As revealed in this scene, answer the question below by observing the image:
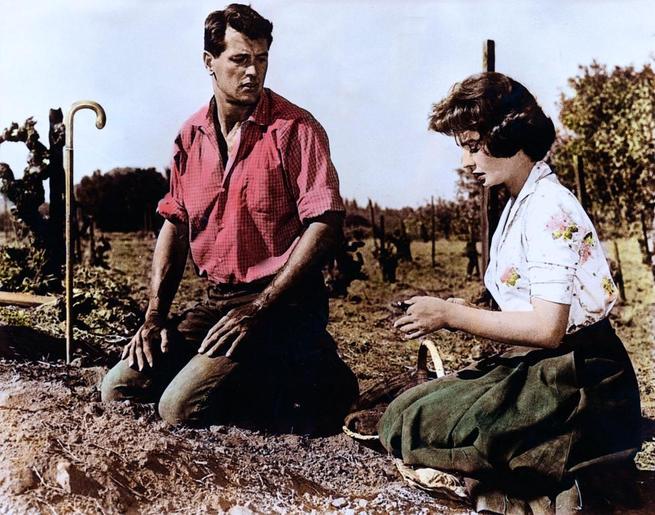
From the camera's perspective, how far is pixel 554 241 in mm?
2484

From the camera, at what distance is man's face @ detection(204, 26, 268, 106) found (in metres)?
3.17

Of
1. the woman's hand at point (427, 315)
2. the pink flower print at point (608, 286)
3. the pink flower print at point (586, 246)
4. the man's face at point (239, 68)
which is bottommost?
the woman's hand at point (427, 315)

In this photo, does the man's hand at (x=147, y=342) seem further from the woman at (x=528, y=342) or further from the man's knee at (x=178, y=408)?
the woman at (x=528, y=342)

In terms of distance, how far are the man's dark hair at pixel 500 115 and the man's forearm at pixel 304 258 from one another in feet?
2.31

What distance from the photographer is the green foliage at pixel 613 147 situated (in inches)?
205

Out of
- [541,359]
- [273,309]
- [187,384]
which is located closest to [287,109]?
[273,309]

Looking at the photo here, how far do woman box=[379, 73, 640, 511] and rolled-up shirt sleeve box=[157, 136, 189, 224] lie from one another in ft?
3.88

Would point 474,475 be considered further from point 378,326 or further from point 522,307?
point 378,326

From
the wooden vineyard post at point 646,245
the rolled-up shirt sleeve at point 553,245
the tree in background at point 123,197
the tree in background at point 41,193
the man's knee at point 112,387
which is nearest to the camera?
the rolled-up shirt sleeve at point 553,245

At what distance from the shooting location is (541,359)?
2.59 metres

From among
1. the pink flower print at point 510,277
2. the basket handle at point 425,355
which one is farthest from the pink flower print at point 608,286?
the basket handle at point 425,355

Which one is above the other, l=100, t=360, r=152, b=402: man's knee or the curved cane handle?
the curved cane handle

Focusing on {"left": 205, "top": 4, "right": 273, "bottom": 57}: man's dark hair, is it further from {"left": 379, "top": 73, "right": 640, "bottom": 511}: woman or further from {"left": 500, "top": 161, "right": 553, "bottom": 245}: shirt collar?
{"left": 500, "top": 161, "right": 553, "bottom": 245}: shirt collar

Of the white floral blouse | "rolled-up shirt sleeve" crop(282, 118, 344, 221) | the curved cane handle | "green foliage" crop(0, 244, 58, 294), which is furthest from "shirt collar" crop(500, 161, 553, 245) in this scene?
"green foliage" crop(0, 244, 58, 294)
